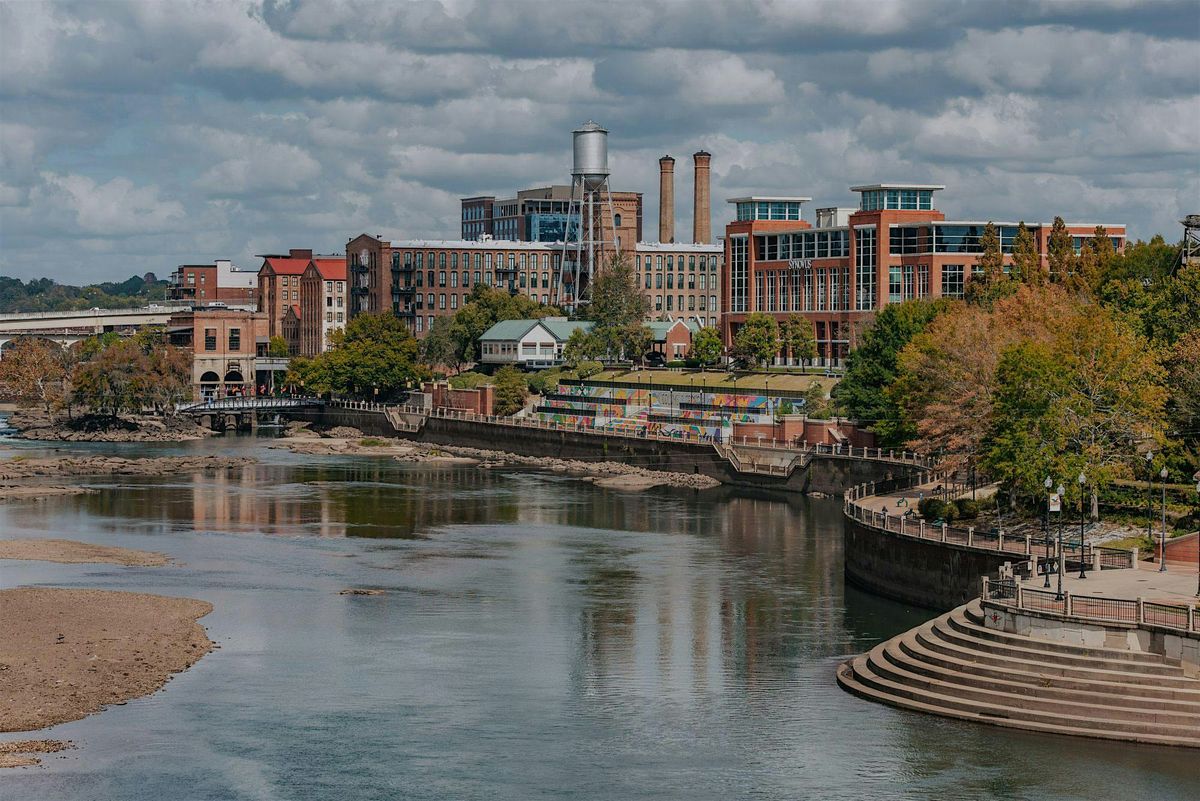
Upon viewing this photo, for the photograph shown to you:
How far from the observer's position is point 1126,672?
53.7 meters

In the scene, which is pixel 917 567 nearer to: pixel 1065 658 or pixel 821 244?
pixel 1065 658

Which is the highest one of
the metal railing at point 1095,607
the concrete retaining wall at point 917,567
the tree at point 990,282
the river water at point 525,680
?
the tree at point 990,282

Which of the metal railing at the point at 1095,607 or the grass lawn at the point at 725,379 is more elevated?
the grass lawn at the point at 725,379

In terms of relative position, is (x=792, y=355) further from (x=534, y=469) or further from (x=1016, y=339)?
(x=1016, y=339)

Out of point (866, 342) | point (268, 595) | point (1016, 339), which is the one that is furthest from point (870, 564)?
point (866, 342)

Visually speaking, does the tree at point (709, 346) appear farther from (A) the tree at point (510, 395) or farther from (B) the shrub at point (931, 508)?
(B) the shrub at point (931, 508)

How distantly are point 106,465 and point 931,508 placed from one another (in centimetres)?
9251

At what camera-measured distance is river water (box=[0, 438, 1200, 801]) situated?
50.6 m

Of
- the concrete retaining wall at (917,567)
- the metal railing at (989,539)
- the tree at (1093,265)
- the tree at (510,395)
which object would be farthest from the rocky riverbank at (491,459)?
the concrete retaining wall at (917,567)

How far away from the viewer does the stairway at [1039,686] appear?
52219mm

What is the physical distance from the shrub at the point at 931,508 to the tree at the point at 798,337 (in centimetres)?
9817

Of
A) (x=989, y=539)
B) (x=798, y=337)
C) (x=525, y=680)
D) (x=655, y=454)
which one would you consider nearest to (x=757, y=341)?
(x=798, y=337)

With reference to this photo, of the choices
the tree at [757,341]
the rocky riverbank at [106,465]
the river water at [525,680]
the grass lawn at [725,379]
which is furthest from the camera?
the tree at [757,341]

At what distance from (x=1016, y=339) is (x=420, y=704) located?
1964 inches
